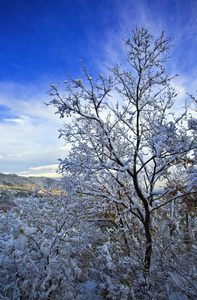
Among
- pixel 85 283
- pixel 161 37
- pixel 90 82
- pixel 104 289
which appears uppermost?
pixel 161 37

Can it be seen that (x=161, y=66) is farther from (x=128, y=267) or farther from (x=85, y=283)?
(x=85, y=283)

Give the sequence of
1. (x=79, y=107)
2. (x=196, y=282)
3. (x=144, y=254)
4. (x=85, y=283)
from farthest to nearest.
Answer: (x=79, y=107) → (x=85, y=283) → (x=144, y=254) → (x=196, y=282)

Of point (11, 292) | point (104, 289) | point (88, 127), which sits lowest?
point (104, 289)

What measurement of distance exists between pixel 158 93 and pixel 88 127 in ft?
9.89

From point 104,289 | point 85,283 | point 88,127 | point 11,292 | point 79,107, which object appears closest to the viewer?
point 11,292

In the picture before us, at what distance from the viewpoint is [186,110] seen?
498cm

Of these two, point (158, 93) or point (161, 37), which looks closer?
point (161, 37)

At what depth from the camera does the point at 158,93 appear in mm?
5844

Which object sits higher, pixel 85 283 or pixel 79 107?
pixel 79 107

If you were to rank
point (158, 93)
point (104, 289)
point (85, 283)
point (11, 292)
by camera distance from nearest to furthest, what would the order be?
point (11, 292)
point (104, 289)
point (85, 283)
point (158, 93)

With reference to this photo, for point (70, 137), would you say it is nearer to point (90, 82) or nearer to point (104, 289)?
point (90, 82)

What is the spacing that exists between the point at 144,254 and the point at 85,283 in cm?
210

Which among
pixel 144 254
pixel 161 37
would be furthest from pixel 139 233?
pixel 161 37

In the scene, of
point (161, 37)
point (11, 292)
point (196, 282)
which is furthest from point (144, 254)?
point (161, 37)
